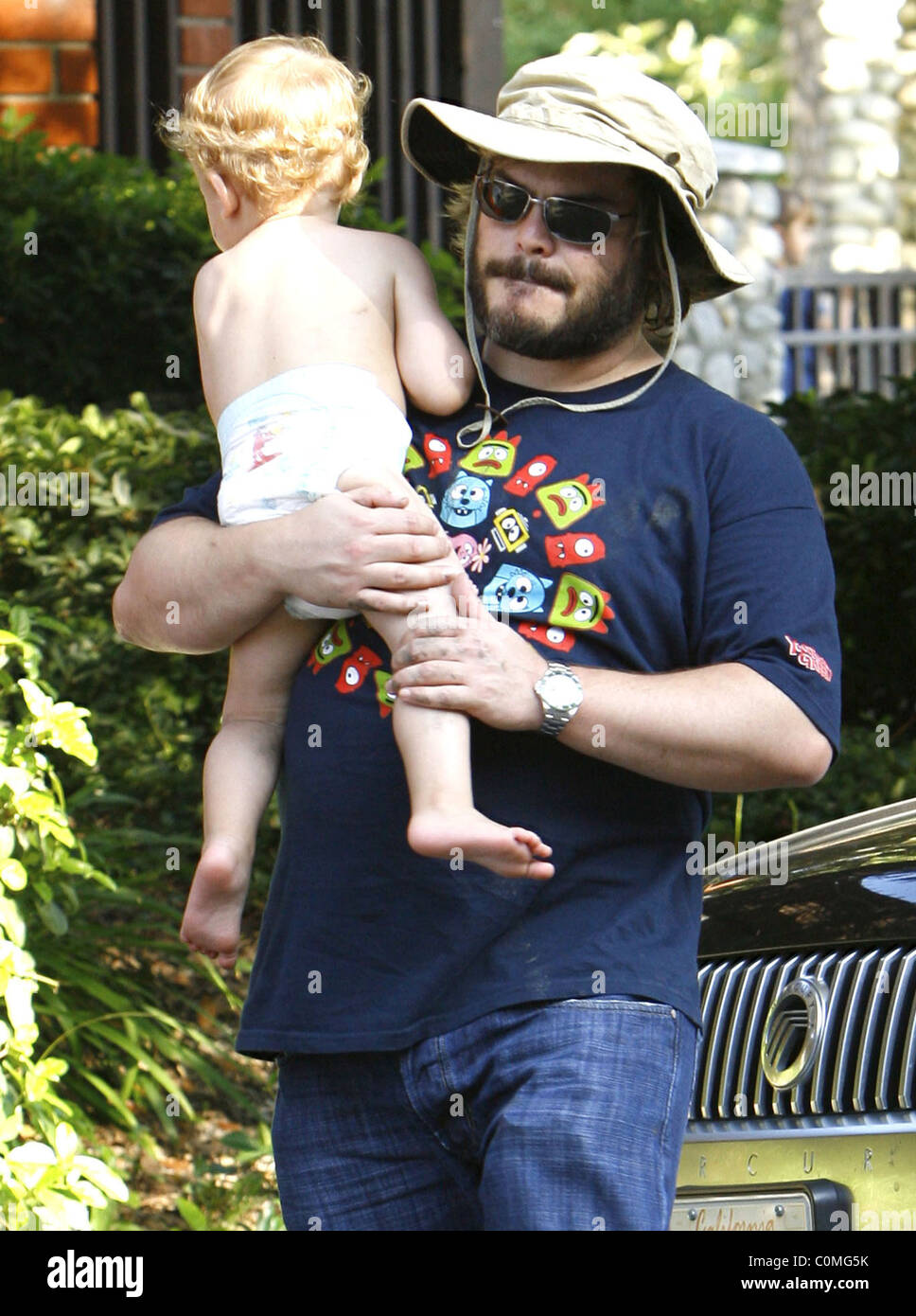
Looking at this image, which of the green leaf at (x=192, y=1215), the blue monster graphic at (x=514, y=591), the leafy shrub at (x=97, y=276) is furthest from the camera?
→ the leafy shrub at (x=97, y=276)

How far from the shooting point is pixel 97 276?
6.37 meters

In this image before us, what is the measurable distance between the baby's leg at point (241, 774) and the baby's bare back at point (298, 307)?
41cm

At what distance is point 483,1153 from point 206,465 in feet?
12.2

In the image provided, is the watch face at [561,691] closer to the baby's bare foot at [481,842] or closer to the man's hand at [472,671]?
the man's hand at [472,671]

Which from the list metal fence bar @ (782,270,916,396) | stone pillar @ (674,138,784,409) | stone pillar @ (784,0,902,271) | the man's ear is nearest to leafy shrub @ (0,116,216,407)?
the man's ear

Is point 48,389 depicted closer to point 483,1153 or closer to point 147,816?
point 147,816

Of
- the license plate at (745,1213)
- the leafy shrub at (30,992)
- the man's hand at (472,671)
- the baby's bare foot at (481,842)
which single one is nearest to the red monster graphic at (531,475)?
the man's hand at (472,671)

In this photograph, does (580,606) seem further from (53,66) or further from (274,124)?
(53,66)

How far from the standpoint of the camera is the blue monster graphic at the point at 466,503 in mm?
2615

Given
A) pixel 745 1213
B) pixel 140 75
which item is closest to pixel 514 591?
pixel 745 1213

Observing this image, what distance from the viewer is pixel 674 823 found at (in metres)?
2.57

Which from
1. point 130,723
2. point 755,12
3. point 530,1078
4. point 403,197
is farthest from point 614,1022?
point 755,12

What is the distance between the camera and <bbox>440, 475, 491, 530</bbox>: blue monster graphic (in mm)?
2615

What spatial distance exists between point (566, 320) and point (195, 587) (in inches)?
24.8
